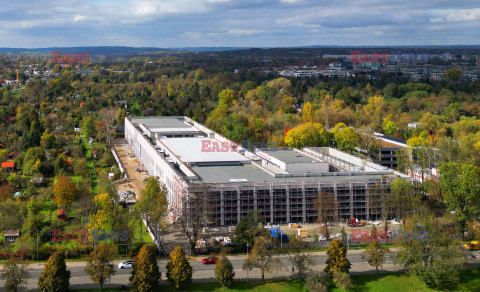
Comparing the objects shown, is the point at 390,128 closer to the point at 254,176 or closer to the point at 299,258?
the point at 254,176

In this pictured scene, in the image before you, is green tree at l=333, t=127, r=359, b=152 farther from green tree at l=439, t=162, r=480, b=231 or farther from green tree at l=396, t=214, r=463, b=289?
green tree at l=396, t=214, r=463, b=289

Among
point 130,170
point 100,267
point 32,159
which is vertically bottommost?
point 130,170

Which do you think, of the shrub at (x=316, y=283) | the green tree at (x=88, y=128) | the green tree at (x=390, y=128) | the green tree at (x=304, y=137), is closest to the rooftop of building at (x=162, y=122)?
the green tree at (x=88, y=128)

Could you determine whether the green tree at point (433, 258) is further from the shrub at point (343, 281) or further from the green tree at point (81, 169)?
the green tree at point (81, 169)

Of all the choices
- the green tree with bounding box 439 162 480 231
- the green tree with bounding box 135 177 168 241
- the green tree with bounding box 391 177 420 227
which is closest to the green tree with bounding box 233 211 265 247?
the green tree with bounding box 135 177 168 241

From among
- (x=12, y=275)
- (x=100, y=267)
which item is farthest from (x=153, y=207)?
(x=12, y=275)
